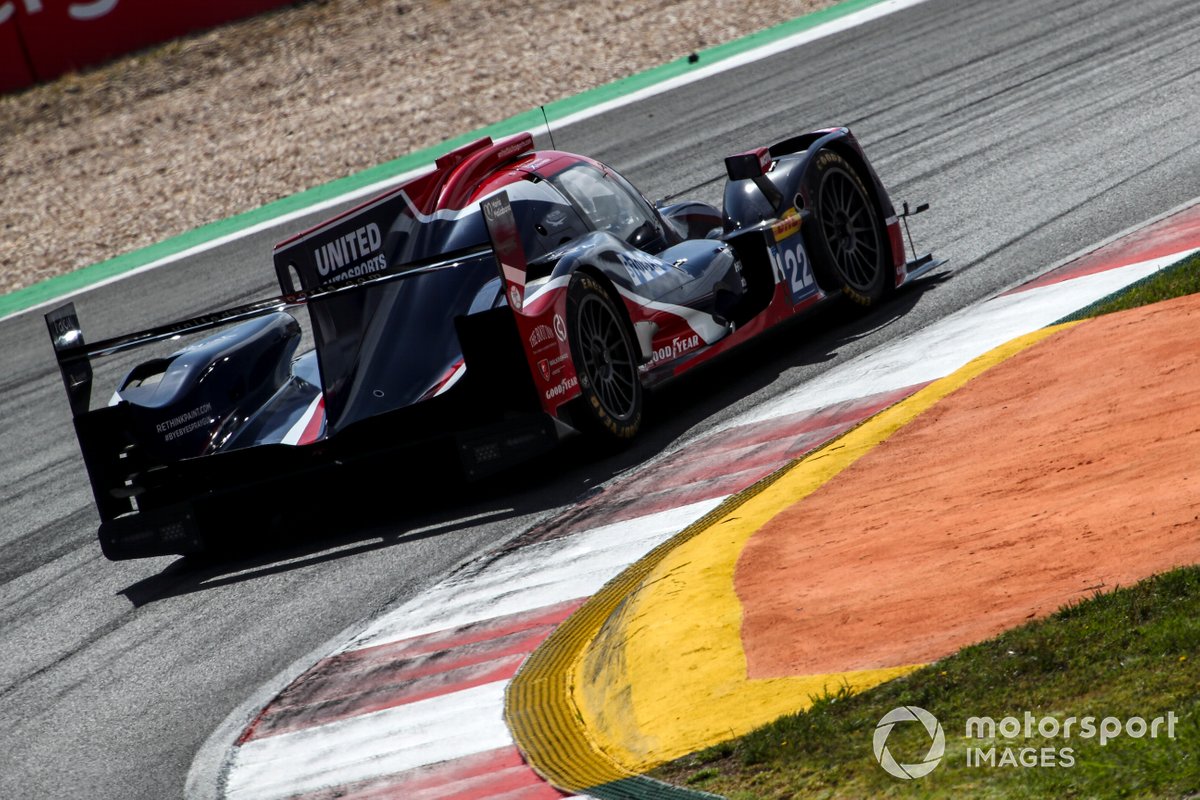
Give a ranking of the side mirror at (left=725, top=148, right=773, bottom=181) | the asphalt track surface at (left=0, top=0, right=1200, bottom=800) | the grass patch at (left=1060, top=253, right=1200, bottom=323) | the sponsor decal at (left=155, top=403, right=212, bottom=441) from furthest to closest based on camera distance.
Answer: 1. the side mirror at (left=725, top=148, right=773, bottom=181)
2. the sponsor decal at (left=155, top=403, right=212, bottom=441)
3. the grass patch at (left=1060, top=253, right=1200, bottom=323)
4. the asphalt track surface at (left=0, top=0, right=1200, bottom=800)

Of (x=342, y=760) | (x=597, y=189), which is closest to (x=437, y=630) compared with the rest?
(x=342, y=760)

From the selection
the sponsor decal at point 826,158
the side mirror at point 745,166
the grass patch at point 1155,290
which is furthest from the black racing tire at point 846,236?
the grass patch at point 1155,290

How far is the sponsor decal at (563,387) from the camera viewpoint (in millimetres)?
7270

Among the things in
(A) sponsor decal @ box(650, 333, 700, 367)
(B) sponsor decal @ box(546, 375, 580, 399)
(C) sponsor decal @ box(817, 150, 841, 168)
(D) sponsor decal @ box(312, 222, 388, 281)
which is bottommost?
(A) sponsor decal @ box(650, 333, 700, 367)

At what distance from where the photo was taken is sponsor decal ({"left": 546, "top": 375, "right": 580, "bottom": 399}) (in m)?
7.27

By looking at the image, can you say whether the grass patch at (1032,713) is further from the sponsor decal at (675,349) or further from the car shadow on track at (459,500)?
the sponsor decal at (675,349)

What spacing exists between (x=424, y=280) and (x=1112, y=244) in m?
4.25

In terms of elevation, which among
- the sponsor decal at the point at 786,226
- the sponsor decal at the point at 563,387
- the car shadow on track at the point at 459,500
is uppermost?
the sponsor decal at the point at 786,226

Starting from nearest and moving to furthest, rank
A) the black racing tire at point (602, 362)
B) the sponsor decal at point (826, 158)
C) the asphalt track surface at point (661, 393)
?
the asphalt track surface at point (661, 393) → the black racing tire at point (602, 362) → the sponsor decal at point (826, 158)

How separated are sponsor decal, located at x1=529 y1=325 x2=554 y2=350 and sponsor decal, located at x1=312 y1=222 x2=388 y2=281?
1.45 m

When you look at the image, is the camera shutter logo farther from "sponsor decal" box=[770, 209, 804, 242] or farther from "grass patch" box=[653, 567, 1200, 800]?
"sponsor decal" box=[770, 209, 804, 242]

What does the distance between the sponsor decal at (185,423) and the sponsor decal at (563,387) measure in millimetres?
1835

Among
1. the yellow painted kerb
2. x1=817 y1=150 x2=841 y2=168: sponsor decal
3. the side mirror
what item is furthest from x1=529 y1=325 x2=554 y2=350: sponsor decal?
x1=817 y1=150 x2=841 y2=168: sponsor decal

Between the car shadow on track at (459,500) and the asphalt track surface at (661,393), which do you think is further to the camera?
the car shadow on track at (459,500)
